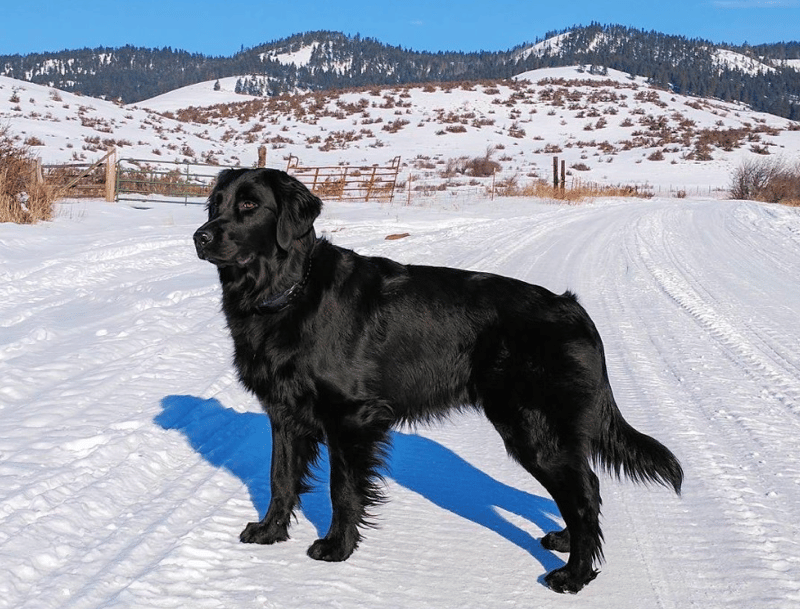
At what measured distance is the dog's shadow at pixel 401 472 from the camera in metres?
3.71

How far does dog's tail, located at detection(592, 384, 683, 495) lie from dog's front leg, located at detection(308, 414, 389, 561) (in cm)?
95

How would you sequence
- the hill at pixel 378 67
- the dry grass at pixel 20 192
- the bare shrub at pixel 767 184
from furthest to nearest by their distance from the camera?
the hill at pixel 378 67 < the bare shrub at pixel 767 184 < the dry grass at pixel 20 192

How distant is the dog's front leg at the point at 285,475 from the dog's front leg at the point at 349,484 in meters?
0.22

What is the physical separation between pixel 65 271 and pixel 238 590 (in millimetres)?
7854

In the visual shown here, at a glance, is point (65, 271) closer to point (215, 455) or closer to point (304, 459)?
point (215, 455)

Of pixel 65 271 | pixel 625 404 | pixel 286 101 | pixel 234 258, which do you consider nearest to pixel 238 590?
pixel 234 258

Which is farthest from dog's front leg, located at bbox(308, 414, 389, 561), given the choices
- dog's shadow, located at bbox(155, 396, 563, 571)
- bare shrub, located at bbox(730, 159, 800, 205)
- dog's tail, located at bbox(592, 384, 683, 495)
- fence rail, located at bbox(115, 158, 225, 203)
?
bare shrub, located at bbox(730, 159, 800, 205)

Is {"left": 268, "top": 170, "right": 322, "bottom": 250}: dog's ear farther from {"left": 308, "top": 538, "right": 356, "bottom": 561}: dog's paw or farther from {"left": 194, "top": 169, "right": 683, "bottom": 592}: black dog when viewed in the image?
{"left": 308, "top": 538, "right": 356, "bottom": 561}: dog's paw

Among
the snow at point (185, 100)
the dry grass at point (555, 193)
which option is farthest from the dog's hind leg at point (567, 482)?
the snow at point (185, 100)

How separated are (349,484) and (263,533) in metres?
0.46

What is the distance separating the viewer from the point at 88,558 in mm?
3029

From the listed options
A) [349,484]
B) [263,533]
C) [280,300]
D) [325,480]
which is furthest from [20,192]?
[349,484]

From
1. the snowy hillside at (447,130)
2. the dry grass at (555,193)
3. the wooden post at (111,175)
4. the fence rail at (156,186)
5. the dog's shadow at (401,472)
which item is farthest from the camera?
the snowy hillside at (447,130)

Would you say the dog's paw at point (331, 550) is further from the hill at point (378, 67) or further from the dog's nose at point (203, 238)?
the hill at point (378, 67)
